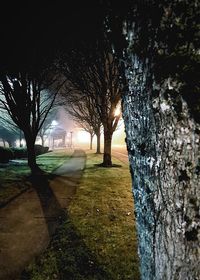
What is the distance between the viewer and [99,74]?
562 inches

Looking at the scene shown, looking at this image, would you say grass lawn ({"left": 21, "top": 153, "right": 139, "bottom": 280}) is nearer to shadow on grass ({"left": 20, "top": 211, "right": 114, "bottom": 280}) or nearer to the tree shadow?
shadow on grass ({"left": 20, "top": 211, "right": 114, "bottom": 280})

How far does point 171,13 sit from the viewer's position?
136cm

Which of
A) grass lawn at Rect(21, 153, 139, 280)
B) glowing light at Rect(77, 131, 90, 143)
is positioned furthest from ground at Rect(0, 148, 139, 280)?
glowing light at Rect(77, 131, 90, 143)

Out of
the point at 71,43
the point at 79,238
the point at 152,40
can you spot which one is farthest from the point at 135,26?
the point at 71,43

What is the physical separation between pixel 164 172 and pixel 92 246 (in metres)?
3.46

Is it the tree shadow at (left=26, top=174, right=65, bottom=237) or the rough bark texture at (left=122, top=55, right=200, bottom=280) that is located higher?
the rough bark texture at (left=122, top=55, right=200, bottom=280)

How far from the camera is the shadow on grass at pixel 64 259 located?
3562mm

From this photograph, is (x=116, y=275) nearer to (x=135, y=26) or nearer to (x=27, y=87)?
(x=135, y=26)

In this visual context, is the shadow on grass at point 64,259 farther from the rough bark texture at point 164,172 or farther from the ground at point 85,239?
the rough bark texture at point 164,172

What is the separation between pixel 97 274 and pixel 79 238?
1241 mm

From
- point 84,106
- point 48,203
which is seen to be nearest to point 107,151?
point 48,203

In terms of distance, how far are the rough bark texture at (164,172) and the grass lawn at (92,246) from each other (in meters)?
2.26

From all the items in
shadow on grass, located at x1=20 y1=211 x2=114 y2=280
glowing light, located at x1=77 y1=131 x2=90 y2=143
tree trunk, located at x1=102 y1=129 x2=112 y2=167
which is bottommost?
shadow on grass, located at x1=20 y1=211 x2=114 y2=280

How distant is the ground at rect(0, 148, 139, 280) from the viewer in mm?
3672
